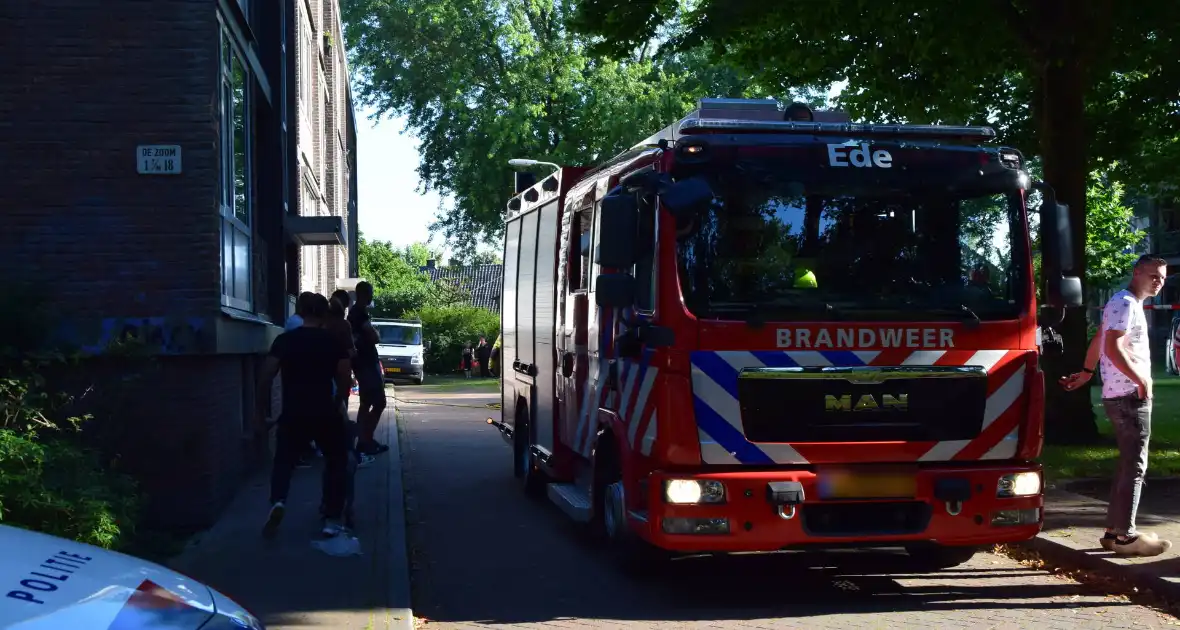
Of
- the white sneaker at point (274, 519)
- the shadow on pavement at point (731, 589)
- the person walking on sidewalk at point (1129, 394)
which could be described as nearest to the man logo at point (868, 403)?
the shadow on pavement at point (731, 589)

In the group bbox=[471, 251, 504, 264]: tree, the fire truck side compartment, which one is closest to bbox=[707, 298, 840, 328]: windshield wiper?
the fire truck side compartment

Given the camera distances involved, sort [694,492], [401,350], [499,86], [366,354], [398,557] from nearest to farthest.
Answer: [694,492] < [398,557] < [366,354] < [401,350] < [499,86]

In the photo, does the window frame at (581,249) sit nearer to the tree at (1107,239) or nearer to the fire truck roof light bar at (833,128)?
the fire truck roof light bar at (833,128)

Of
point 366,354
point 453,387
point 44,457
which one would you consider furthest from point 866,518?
point 453,387

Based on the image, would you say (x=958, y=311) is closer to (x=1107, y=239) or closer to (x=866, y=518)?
(x=866, y=518)

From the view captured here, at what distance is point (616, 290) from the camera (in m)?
7.73

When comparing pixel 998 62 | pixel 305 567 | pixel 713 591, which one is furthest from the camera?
pixel 998 62

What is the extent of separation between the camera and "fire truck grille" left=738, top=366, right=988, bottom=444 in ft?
24.5

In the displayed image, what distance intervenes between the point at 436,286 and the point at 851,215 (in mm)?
54359

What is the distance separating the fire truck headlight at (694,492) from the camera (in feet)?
24.2

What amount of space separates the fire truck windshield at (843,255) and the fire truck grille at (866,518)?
103 centimetres

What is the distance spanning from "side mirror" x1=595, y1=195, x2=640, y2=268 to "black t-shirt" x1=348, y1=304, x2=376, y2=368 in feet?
22.7

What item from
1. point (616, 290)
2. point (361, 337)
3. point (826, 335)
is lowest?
point (361, 337)

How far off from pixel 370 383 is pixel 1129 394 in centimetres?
821
